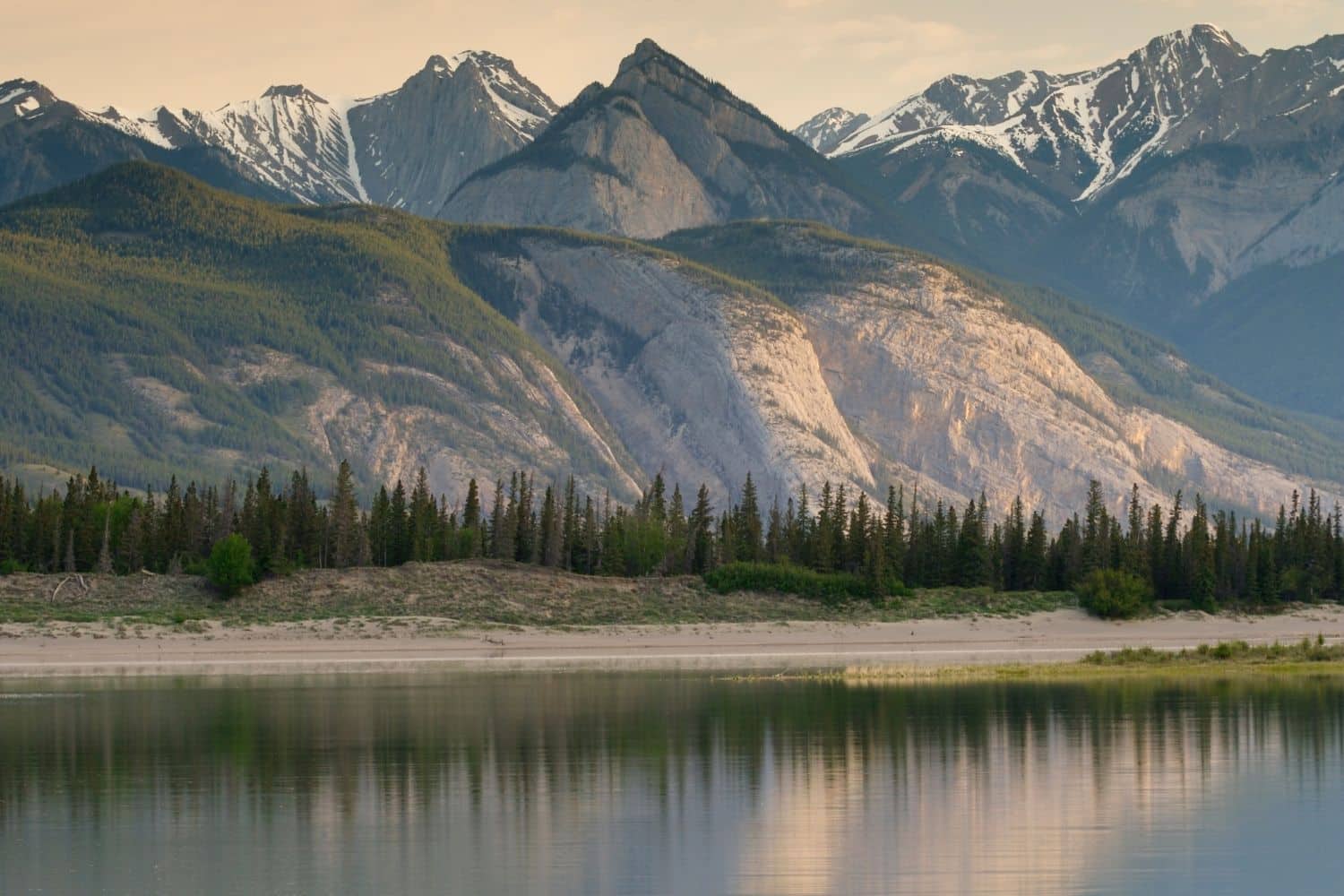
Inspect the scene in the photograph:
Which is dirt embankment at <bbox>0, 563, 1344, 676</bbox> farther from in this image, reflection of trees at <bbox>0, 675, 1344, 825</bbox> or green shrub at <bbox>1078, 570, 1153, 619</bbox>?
reflection of trees at <bbox>0, 675, 1344, 825</bbox>

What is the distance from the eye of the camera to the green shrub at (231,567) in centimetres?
12450

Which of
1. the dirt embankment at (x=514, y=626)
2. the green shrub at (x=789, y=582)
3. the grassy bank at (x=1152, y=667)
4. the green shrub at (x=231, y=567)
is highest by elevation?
the green shrub at (x=231, y=567)

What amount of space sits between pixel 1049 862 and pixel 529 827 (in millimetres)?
12120

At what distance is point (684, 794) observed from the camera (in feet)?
186

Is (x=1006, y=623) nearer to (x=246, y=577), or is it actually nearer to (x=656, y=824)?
(x=246, y=577)

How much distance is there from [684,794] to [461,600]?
71.1 m

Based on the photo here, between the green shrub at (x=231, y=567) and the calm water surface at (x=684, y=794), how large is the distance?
37.1 meters

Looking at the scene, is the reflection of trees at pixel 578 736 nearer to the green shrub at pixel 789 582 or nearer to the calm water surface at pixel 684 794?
the calm water surface at pixel 684 794

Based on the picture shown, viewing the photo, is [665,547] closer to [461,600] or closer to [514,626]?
[461,600]

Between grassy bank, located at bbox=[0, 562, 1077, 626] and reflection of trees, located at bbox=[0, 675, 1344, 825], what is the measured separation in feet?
91.2

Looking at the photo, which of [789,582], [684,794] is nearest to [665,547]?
[789,582]

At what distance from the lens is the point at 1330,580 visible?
14050cm

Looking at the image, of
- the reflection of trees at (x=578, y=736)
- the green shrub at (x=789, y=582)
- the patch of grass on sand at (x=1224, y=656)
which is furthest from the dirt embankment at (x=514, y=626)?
the reflection of trees at (x=578, y=736)

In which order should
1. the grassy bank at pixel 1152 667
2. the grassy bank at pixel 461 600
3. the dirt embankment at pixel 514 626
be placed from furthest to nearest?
the grassy bank at pixel 461 600 < the dirt embankment at pixel 514 626 < the grassy bank at pixel 1152 667
